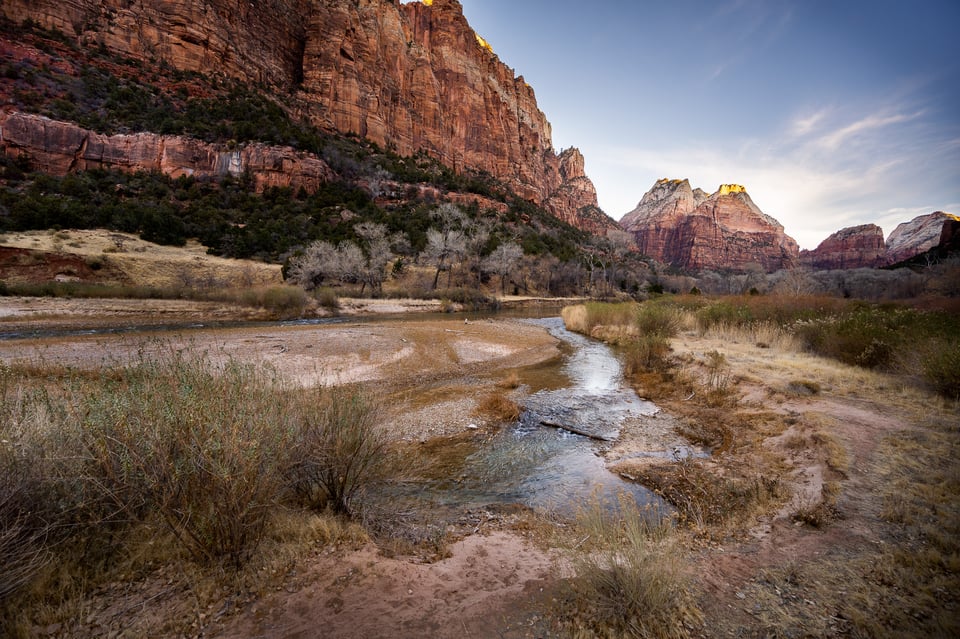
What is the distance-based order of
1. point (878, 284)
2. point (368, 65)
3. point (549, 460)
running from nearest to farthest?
point (549, 460) < point (878, 284) < point (368, 65)

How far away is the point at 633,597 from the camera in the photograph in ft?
7.47

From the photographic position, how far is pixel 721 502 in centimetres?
437

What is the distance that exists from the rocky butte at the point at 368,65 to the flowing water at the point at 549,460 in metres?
56.5

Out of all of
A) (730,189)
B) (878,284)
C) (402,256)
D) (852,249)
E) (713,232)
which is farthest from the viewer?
(730,189)

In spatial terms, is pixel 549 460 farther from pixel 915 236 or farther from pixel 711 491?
pixel 915 236

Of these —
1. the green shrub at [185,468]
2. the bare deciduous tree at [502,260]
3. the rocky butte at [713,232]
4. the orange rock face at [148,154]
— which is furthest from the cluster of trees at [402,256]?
the rocky butte at [713,232]

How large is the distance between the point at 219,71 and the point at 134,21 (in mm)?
10292

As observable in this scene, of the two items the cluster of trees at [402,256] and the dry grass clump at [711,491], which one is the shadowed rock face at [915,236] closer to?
the cluster of trees at [402,256]

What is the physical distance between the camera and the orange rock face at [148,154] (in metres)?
35.2

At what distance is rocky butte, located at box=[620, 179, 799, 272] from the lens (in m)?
139

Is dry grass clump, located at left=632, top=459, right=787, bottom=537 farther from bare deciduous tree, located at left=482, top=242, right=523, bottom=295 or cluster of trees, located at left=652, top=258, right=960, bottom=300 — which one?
bare deciduous tree, located at left=482, top=242, right=523, bottom=295

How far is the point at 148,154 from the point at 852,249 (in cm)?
18137

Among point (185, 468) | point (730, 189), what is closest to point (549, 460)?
point (185, 468)

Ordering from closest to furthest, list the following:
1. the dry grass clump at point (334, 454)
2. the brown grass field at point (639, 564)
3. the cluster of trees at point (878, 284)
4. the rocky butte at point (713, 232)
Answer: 1. the brown grass field at point (639, 564)
2. the dry grass clump at point (334, 454)
3. the cluster of trees at point (878, 284)
4. the rocky butte at point (713, 232)
